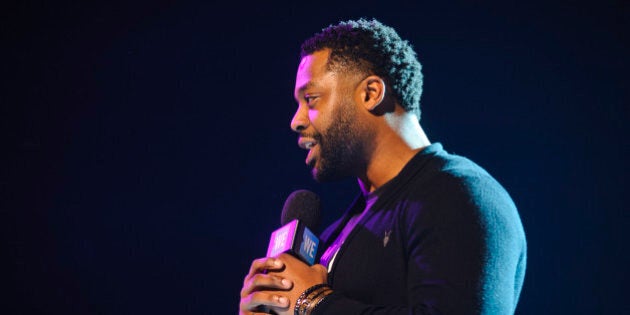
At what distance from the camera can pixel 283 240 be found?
1.36 meters

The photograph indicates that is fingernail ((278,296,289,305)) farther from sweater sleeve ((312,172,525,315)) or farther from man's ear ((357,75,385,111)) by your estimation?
man's ear ((357,75,385,111))

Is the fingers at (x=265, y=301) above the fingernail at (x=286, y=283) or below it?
below

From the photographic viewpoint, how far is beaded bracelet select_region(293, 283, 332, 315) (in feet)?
3.87

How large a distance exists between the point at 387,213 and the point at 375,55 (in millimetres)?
624

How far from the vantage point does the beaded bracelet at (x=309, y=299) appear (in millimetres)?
1180

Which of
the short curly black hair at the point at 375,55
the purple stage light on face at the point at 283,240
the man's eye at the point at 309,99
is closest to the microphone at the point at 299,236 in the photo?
the purple stage light on face at the point at 283,240

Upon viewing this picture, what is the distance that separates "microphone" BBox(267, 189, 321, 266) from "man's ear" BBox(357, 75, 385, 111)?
418 mm

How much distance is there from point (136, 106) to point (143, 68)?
0.89 ft

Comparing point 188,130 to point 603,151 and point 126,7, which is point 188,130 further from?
point 603,151

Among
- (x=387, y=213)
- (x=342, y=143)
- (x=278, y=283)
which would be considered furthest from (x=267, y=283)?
(x=342, y=143)

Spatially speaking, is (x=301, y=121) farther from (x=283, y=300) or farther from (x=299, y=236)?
(x=283, y=300)

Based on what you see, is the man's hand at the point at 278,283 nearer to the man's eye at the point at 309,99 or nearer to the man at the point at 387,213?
the man at the point at 387,213

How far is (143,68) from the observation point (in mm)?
3301

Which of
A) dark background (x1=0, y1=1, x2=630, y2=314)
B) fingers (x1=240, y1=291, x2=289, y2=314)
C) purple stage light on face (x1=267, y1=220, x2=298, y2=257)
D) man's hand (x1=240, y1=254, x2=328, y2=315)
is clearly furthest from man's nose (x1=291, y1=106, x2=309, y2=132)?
dark background (x1=0, y1=1, x2=630, y2=314)
